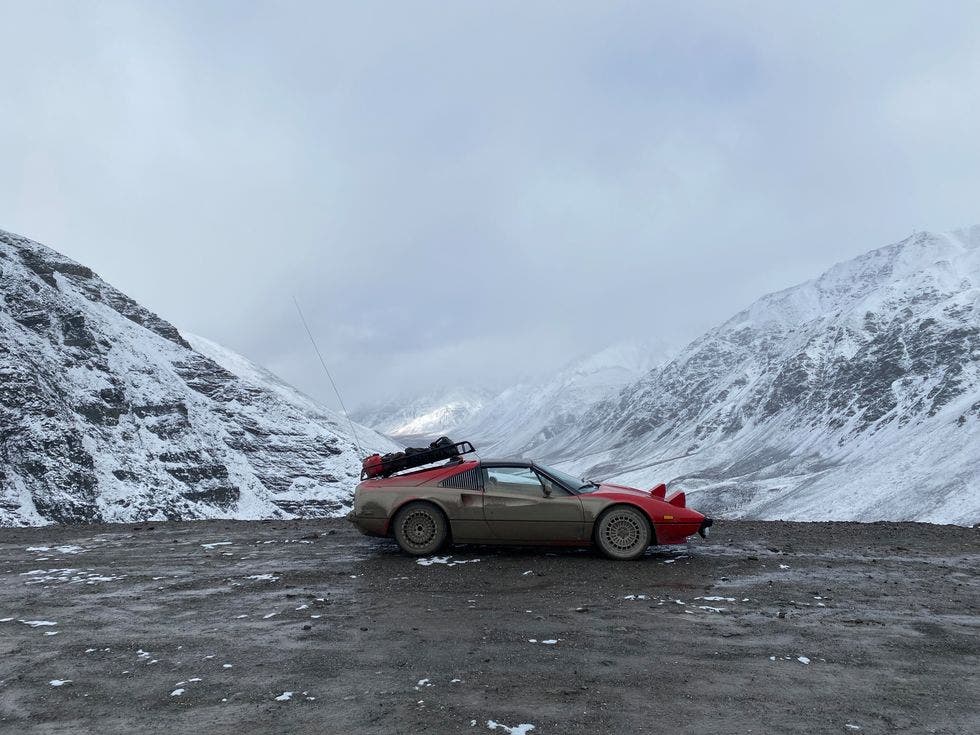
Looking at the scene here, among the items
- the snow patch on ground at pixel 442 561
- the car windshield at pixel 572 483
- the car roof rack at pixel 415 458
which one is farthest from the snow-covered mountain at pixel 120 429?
the car windshield at pixel 572 483

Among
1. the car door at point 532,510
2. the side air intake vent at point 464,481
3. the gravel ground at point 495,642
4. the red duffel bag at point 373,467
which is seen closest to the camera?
the gravel ground at point 495,642

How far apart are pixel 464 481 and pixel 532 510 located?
1.13 meters

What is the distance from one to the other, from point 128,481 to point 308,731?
103 m

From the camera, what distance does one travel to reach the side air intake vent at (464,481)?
33.6 feet

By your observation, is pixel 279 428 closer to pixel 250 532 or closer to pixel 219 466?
pixel 219 466

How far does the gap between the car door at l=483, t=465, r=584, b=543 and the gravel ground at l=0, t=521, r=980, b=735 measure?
398 millimetres

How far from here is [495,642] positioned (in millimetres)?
6355

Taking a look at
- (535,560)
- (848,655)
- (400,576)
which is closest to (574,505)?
(535,560)

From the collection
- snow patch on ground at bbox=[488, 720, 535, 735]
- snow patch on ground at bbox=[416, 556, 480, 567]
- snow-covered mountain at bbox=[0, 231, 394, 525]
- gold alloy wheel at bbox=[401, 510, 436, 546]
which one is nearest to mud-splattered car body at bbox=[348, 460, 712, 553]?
gold alloy wheel at bbox=[401, 510, 436, 546]

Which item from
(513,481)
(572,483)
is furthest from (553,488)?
(513,481)

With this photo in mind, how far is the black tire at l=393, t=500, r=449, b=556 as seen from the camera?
33.1ft

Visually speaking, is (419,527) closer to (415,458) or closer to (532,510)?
(415,458)

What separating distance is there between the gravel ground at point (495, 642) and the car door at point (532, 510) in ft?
1.31

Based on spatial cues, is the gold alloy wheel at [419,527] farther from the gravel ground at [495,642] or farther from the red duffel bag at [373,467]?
the red duffel bag at [373,467]
